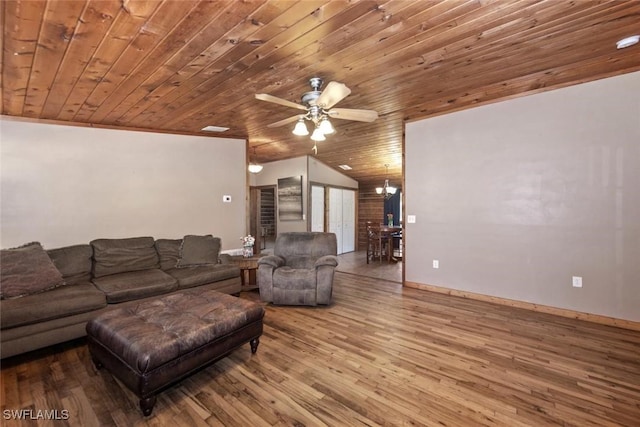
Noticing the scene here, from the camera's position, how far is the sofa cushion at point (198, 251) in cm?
384

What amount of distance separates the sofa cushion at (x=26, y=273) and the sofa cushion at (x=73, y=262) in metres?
0.16

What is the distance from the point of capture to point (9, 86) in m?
2.65

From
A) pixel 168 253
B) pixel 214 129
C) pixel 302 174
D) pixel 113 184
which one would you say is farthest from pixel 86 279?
pixel 302 174

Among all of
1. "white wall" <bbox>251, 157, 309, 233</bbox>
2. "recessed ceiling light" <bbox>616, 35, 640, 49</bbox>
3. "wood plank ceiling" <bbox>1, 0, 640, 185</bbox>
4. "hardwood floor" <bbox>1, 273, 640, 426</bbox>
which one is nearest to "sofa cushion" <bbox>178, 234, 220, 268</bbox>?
"hardwood floor" <bbox>1, 273, 640, 426</bbox>

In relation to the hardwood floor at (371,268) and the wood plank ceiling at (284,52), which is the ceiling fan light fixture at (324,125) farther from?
the hardwood floor at (371,268)

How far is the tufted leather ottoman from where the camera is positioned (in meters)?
1.72

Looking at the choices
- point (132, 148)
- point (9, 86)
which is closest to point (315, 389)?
point (9, 86)

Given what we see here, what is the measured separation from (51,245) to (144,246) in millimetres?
1130

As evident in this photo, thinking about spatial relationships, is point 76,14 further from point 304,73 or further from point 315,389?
point 315,389

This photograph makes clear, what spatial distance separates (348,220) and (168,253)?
18.0 ft

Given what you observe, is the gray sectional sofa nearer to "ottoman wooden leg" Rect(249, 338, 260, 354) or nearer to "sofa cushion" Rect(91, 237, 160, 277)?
"sofa cushion" Rect(91, 237, 160, 277)

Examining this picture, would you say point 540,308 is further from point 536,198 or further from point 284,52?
point 284,52

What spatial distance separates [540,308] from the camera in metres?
3.44

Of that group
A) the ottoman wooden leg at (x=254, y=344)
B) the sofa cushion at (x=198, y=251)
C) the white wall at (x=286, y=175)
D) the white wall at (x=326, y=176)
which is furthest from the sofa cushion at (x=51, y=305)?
the white wall at (x=326, y=176)
